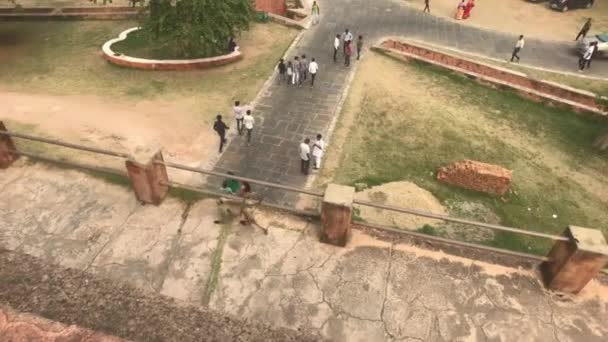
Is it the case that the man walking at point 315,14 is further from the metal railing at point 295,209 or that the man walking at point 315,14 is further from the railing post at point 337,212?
the railing post at point 337,212

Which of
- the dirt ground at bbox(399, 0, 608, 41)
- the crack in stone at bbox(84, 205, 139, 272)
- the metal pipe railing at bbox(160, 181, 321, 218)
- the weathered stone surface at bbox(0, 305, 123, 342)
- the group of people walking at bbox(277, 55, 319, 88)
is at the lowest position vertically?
the group of people walking at bbox(277, 55, 319, 88)

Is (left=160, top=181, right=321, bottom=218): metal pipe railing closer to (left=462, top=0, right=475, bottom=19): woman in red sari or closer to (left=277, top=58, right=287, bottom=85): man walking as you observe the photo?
(left=277, top=58, right=287, bottom=85): man walking

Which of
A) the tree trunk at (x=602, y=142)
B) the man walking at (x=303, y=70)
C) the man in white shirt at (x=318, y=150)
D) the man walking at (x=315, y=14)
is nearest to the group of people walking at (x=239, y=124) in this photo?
the man in white shirt at (x=318, y=150)

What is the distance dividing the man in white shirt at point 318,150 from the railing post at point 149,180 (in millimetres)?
4845

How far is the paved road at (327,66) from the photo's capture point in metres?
11.9

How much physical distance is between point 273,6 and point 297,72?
9.37 metres

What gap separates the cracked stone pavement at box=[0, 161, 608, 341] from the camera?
5512mm

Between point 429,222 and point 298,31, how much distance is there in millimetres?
12845

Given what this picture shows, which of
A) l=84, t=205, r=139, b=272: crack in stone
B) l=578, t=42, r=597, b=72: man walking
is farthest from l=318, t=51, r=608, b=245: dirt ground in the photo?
l=84, t=205, r=139, b=272: crack in stone

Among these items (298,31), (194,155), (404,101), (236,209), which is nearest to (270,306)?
(236,209)

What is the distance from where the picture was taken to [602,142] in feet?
46.4

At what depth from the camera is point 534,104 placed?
16.2 metres

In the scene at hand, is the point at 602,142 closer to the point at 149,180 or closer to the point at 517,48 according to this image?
the point at 517,48

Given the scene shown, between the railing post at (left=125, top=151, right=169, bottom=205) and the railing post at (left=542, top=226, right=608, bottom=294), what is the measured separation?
597 cm
